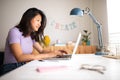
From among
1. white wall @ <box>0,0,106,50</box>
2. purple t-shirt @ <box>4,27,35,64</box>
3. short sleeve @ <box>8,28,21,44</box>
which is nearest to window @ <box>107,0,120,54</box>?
white wall @ <box>0,0,106,50</box>

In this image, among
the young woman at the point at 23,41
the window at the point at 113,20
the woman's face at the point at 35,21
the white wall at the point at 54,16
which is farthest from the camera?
the white wall at the point at 54,16

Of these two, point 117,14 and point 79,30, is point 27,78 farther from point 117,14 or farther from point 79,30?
point 79,30

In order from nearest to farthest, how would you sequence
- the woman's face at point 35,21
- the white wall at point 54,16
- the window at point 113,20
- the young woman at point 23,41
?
the young woman at point 23,41, the woman's face at point 35,21, the window at point 113,20, the white wall at point 54,16

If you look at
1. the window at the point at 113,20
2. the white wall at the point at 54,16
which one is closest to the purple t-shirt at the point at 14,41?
the window at the point at 113,20

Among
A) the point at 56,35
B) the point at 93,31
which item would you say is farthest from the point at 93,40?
the point at 56,35

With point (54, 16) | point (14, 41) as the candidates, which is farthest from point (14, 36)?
point (54, 16)

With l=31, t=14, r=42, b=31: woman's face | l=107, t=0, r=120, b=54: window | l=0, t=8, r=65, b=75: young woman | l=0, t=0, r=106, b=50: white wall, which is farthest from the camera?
l=0, t=0, r=106, b=50: white wall

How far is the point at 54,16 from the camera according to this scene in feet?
13.0

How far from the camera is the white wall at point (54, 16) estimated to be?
3941 mm

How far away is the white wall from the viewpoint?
394cm

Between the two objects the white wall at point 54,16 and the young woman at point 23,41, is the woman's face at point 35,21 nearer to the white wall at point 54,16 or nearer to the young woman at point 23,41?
the young woman at point 23,41

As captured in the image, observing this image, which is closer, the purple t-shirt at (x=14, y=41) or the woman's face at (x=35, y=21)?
the purple t-shirt at (x=14, y=41)

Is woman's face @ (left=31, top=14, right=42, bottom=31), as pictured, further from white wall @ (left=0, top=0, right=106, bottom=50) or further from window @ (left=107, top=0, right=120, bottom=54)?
white wall @ (left=0, top=0, right=106, bottom=50)

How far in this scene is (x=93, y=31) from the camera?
3910mm
